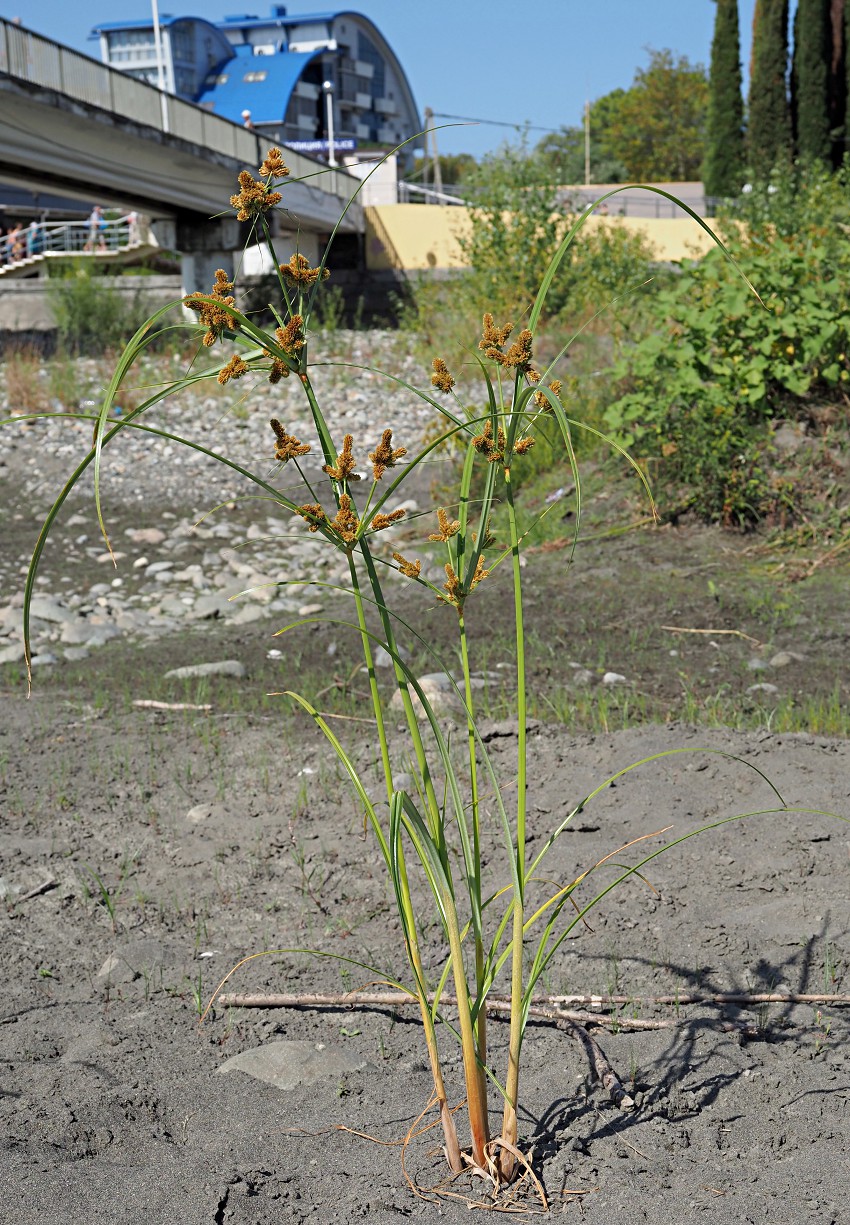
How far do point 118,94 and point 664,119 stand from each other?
34297mm

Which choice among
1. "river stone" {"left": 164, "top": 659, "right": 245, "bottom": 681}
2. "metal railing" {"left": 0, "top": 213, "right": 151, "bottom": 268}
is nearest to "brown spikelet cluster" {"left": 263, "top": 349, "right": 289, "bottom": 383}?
"river stone" {"left": 164, "top": 659, "right": 245, "bottom": 681}

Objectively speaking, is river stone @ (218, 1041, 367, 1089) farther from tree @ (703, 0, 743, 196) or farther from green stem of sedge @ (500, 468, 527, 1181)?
tree @ (703, 0, 743, 196)

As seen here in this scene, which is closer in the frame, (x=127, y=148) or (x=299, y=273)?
(x=299, y=273)

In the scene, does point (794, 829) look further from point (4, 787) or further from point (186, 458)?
point (186, 458)

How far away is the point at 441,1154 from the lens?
6.09 ft

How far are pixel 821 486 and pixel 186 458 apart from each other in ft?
18.9

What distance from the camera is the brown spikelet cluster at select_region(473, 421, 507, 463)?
5.21ft

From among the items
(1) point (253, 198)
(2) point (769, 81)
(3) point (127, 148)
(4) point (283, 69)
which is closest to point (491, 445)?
(1) point (253, 198)

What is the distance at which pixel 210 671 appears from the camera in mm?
4980

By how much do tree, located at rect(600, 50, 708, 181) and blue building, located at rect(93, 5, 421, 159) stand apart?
1041 centimetres

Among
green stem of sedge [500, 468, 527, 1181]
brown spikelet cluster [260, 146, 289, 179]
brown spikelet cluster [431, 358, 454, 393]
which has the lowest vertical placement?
green stem of sedge [500, 468, 527, 1181]

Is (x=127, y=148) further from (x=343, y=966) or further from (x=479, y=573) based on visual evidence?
(x=479, y=573)

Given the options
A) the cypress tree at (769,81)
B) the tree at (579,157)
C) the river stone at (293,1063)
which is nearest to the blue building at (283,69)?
the tree at (579,157)

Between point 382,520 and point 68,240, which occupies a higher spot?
point 68,240
